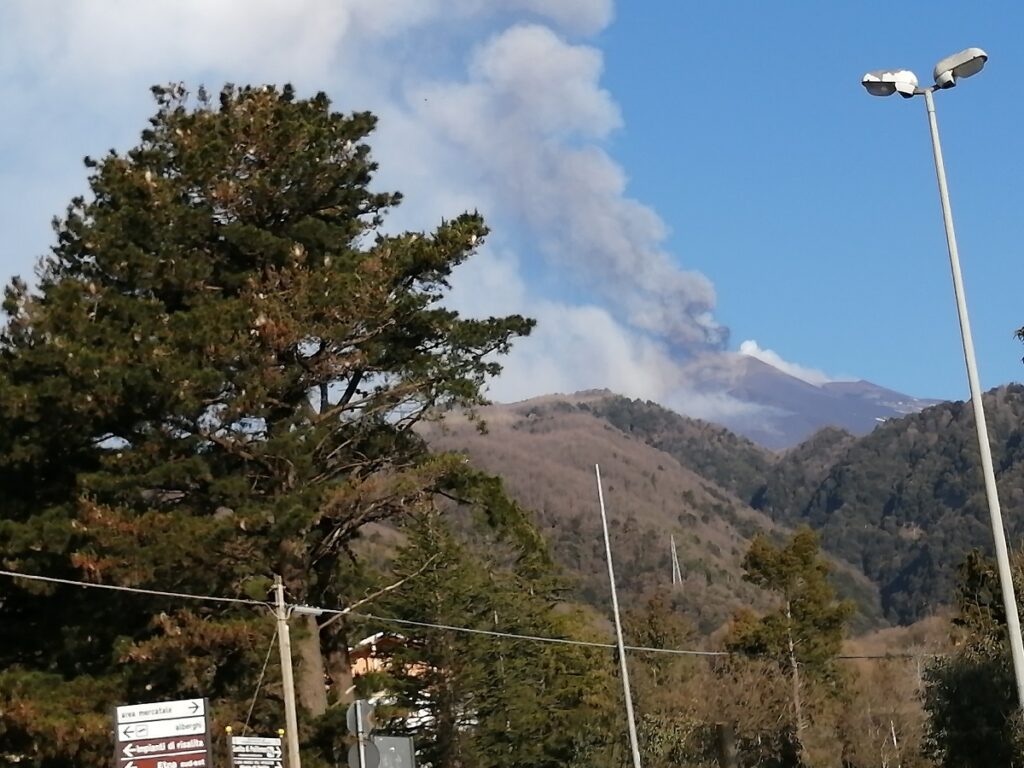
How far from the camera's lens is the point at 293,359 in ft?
94.9

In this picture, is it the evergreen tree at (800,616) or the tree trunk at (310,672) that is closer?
the tree trunk at (310,672)

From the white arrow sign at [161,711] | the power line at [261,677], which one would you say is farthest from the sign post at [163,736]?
the power line at [261,677]

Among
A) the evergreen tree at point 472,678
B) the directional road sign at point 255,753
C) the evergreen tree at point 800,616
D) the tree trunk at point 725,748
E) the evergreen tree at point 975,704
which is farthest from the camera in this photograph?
the evergreen tree at point 800,616

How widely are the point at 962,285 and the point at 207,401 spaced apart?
45.2ft

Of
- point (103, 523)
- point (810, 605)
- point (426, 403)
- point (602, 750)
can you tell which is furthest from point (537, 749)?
point (103, 523)

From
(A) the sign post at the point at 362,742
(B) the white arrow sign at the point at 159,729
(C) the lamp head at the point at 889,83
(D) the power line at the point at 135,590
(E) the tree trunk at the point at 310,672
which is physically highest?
(C) the lamp head at the point at 889,83

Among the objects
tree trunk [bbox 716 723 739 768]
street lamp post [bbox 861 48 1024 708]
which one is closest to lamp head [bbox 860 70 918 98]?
street lamp post [bbox 861 48 1024 708]

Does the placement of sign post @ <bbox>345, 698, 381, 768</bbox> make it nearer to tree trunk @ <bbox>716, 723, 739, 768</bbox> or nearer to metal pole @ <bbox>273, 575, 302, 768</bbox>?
metal pole @ <bbox>273, 575, 302, 768</bbox>

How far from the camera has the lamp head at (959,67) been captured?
61.0 feet

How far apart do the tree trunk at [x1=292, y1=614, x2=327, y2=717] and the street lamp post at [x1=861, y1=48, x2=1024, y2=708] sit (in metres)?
13.9

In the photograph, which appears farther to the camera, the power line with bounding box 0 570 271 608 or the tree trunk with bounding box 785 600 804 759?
the tree trunk with bounding box 785 600 804 759

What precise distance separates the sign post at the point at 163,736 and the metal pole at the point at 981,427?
12.7 meters

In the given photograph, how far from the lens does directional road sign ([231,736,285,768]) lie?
2497 centimetres

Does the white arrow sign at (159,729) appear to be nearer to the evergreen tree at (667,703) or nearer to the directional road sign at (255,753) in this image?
the directional road sign at (255,753)
